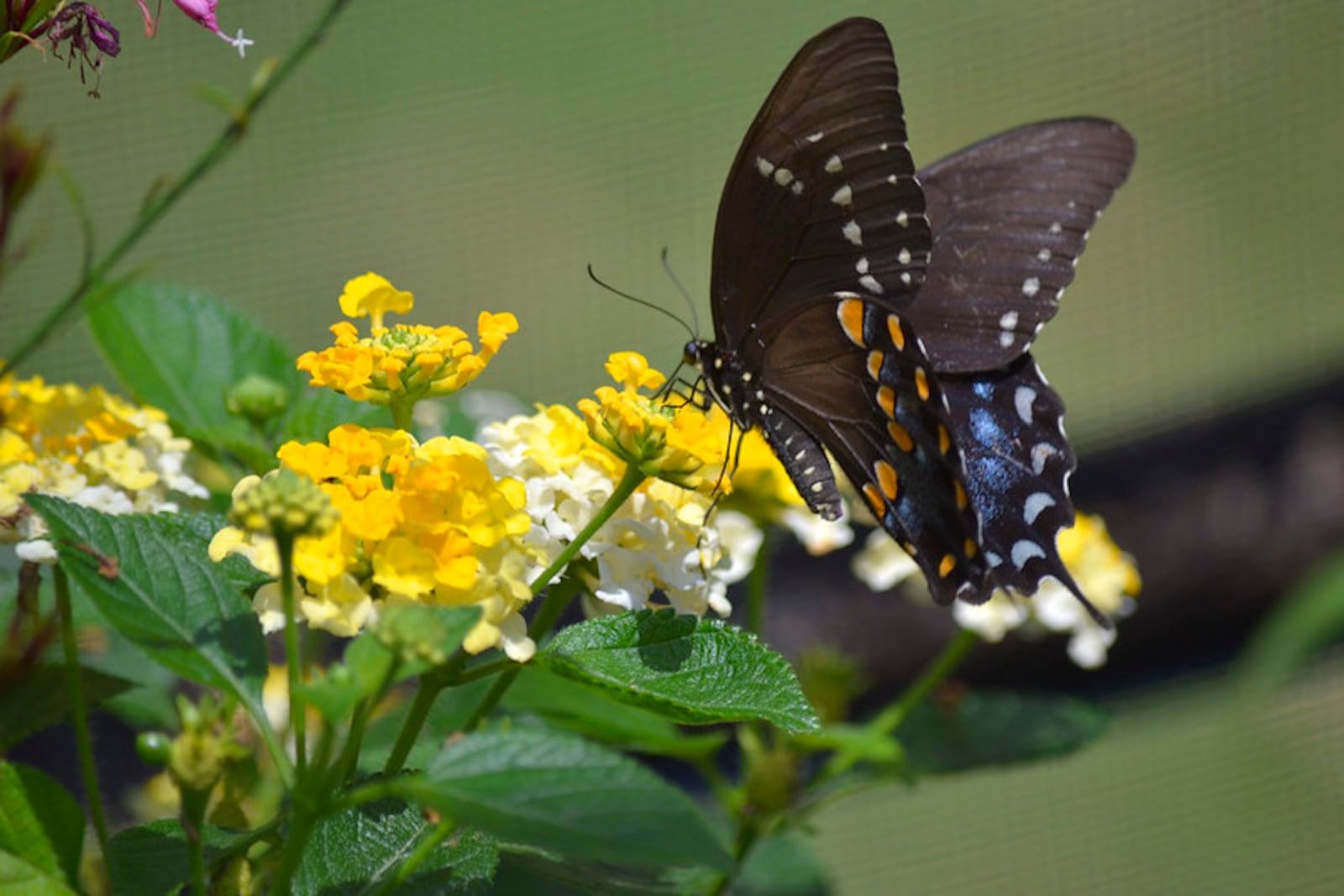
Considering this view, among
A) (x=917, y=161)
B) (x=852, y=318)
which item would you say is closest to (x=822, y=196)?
(x=852, y=318)

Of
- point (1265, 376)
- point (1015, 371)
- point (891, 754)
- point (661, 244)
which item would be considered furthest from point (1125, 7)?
point (891, 754)

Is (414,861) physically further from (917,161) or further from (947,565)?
(917,161)

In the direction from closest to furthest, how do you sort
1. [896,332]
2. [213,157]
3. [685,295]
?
[213,157], [896,332], [685,295]

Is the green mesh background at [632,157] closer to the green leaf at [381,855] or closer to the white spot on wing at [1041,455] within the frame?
the white spot on wing at [1041,455]

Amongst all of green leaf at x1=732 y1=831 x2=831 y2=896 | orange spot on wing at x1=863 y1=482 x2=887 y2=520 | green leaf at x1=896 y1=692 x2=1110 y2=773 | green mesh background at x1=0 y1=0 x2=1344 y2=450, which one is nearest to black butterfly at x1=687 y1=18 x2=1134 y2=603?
orange spot on wing at x1=863 y1=482 x2=887 y2=520

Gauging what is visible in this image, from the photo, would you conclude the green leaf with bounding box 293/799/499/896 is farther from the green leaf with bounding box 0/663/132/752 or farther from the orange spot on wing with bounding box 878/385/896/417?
the orange spot on wing with bounding box 878/385/896/417

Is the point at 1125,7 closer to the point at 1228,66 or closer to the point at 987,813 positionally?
the point at 1228,66
